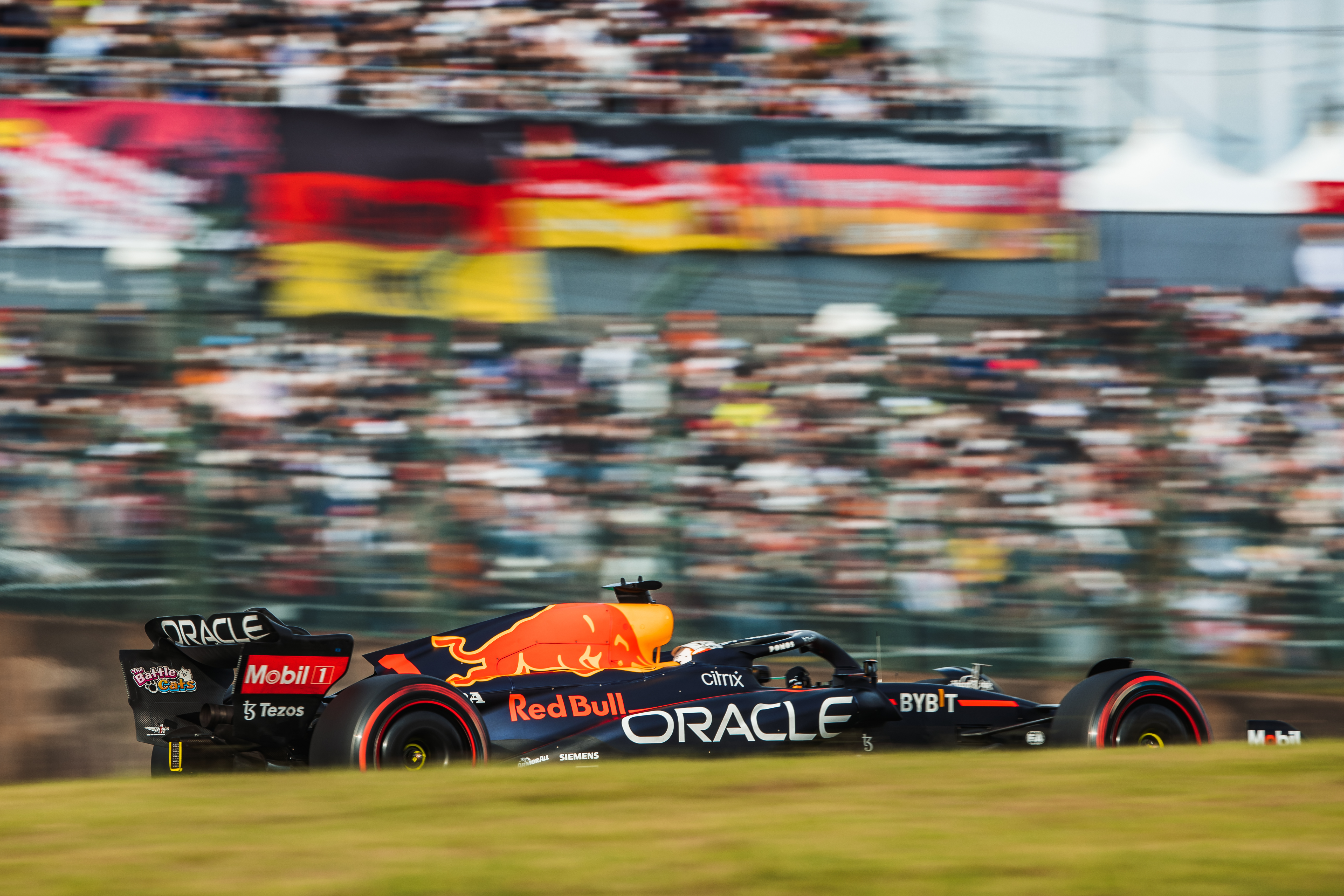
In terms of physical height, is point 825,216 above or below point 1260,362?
above

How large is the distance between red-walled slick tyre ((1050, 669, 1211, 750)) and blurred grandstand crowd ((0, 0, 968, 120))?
265 inches

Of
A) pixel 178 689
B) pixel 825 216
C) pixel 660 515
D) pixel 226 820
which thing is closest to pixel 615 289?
pixel 825 216

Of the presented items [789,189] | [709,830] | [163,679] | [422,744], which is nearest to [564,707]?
[422,744]

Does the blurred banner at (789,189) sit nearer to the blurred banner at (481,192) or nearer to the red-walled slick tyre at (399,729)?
the blurred banner at (481,192)

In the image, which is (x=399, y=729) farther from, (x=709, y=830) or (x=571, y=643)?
(x=709, y=830)

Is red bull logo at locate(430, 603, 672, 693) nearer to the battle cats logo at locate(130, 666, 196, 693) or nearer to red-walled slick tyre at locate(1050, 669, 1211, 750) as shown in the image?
the battle cats logo at locate(130, 666, 196, 693)

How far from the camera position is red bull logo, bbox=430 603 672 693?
6730 millimetres

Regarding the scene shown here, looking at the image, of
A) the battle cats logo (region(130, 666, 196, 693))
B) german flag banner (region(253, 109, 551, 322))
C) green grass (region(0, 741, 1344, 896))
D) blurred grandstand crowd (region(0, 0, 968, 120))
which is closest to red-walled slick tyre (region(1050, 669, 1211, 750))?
green grass (region(0, 741, 1344, 896))

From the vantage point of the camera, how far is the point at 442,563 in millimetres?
9227

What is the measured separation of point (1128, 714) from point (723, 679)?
187cm

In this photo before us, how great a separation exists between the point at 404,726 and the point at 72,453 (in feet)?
14.0

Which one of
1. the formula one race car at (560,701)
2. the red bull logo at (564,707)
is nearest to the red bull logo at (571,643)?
the formula one race car at (560,701)

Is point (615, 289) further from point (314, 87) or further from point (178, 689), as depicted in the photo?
point (178, 689)

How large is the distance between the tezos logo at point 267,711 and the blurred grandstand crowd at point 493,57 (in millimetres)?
6551
